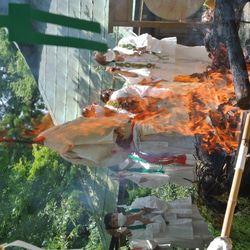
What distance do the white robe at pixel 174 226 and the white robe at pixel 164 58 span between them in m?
1.80

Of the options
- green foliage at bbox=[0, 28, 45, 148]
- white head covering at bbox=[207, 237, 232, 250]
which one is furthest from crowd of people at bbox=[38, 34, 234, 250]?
white head covering at bbox=[207, 237, 232, 250]

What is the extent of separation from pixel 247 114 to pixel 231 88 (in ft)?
2.25

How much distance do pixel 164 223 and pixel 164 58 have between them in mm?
2213

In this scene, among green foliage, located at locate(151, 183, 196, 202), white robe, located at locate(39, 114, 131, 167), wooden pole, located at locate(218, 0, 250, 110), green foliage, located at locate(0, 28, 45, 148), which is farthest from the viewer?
green foliage, located at locate(151, 183, 196, 202)

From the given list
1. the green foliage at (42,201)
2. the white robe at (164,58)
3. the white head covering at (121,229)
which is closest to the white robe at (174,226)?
the white head covering at (121,229)

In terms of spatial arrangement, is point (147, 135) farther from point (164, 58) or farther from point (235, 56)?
point (235, 56)

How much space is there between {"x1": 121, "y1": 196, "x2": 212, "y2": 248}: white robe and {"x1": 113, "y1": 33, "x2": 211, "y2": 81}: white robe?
1796mm

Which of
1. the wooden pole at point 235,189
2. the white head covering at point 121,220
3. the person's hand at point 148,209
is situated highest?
the wooden pole at point 235,189

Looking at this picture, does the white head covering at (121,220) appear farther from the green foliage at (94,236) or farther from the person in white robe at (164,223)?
the green foliage at (94,236)

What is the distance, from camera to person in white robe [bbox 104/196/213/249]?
3730 mm

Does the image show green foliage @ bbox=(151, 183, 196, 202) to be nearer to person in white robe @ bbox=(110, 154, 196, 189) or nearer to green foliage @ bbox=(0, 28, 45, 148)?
person in white robe @ bbox=(110, 154, 196, 189)

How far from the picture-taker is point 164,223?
12.4 ft

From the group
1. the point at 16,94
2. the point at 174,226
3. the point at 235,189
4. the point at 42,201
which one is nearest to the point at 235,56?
the point at 235,189

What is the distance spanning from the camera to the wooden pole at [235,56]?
2.04 m
